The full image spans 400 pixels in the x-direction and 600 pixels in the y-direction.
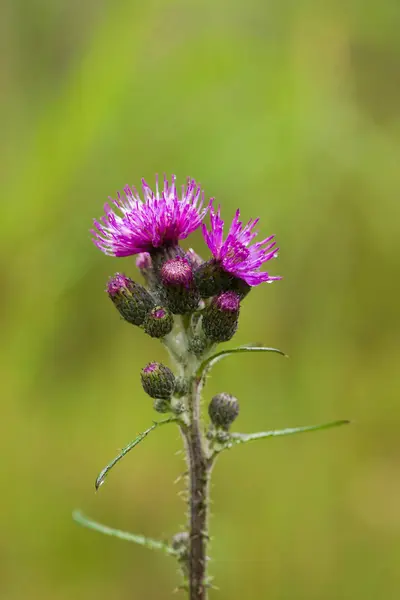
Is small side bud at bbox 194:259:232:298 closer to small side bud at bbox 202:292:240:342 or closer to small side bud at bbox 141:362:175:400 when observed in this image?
small side bud at bbox 202:292:240:342

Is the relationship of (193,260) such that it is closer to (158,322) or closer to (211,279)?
(211,279)

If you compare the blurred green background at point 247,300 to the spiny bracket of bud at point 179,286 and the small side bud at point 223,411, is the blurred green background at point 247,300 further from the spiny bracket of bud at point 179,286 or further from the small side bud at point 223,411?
the spiny bracket of bud at point 179,286

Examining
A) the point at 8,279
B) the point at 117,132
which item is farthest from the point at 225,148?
the point at 8,279

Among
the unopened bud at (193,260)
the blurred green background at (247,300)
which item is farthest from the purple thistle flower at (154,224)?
the blurred green background at (247,300)

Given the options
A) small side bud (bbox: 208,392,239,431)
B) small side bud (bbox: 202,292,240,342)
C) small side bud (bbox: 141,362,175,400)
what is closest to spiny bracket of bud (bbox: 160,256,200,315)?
small side bud (bbox: 202,292,240,342)

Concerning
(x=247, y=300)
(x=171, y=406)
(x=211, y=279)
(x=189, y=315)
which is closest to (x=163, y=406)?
(x=171, y=406)
